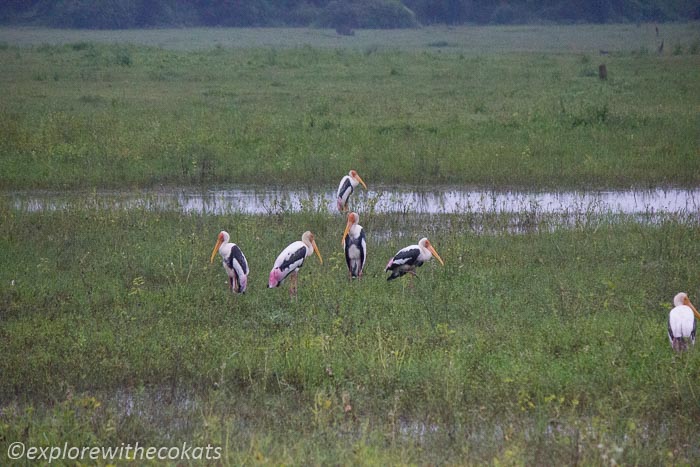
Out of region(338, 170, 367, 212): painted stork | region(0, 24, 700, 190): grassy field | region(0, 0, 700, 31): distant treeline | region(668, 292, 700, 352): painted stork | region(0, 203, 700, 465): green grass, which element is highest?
region(0, 0, 700, 31): distant treeline

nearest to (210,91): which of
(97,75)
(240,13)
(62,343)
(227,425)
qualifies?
(97,75)

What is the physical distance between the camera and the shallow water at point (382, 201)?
11.9 metres

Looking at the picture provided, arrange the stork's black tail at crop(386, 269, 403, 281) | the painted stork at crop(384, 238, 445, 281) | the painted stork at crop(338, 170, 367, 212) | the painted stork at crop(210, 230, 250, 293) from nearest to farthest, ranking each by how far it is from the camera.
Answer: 1. the painted stork at crop(210, 230, 250, 293)
2. the painted stork at crop(384, 238, 445, 281)
3. the stork's black tail at crop(386, 269, 403, 281)
4. the painted stork at crop(338, 170, 367, 212)

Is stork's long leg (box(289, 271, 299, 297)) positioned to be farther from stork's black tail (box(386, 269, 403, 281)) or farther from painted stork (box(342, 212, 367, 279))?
stork's black tail (box(386, 269, 403, 281))

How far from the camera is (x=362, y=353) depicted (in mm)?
6598

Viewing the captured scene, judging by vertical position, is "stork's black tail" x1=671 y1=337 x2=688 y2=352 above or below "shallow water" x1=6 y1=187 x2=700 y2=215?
below

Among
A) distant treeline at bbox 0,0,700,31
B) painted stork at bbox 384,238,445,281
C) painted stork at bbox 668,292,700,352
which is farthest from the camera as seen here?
distant treeline at bbox 0,0,700,31

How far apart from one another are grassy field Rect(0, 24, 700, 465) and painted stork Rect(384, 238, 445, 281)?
6.0 inches

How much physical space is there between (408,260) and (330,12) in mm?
67929

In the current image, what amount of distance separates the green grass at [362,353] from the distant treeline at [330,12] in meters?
62.6

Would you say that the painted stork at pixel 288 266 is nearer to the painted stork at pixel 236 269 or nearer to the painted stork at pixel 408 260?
the painted stork at pixel 236 269

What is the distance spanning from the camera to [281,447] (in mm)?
5180

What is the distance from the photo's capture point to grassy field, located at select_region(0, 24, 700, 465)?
18.1 feet

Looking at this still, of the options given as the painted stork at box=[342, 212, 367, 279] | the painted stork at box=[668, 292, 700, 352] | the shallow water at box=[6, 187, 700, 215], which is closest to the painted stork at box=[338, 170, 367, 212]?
the shallow water at box=[6, 187, 700, 215]
